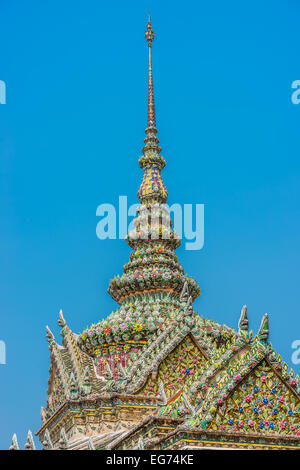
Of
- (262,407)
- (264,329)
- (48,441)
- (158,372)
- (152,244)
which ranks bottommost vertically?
(48,441)

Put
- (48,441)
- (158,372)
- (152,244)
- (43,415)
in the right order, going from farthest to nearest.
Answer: (152,244) → (43,415) → (158,372) → (48,441)

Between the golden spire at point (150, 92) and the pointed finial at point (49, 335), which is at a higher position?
the golden spire at point (150, 92)

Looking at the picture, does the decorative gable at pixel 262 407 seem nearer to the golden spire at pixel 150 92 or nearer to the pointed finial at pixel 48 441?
the pointed finial at pixel 48 441

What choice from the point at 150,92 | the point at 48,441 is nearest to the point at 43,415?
the point at 48,441

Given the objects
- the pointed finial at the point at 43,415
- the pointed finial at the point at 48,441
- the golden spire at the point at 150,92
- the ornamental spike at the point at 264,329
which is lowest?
the pointed finial at the point at 48,441

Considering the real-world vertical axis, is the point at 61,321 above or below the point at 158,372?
above

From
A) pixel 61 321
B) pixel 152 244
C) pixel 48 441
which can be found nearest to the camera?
pixel 48 441

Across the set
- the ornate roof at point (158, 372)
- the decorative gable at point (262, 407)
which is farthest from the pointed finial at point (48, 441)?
the decorative gable at point (262, 407)

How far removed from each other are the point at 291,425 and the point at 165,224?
16419 mm

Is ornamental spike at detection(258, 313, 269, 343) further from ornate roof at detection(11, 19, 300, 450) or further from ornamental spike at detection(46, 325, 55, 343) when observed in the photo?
ornamental spike at detection(46, 325, 55, 343)

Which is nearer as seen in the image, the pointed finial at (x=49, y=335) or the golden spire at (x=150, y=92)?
the pointed finial at (x=49, y=335)

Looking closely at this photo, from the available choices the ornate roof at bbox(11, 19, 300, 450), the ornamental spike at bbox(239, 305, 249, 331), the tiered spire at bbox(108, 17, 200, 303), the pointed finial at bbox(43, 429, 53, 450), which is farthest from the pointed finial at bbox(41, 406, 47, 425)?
the ornamental spike at bbox(239, 305, 249, 331)

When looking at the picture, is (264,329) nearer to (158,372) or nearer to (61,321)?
(158,372)
